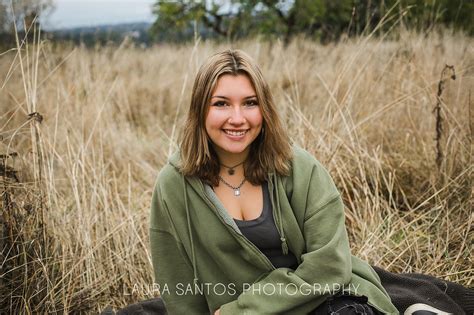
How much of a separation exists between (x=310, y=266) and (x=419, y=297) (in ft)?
2.15

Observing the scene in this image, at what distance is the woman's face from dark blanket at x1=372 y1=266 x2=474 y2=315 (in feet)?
3.17

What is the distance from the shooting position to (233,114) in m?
1.70

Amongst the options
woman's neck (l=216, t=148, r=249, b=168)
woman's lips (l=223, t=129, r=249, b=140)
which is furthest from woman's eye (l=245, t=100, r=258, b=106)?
woman's neck (l=216, t=148, r=249, b=168)

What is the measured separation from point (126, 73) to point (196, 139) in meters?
4.75

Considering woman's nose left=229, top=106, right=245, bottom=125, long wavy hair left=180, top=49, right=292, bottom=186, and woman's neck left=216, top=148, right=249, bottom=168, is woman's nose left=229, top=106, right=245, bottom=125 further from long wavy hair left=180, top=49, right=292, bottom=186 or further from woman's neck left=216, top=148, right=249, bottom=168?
woman's neck left=216, top=148, right=249, bottom=168

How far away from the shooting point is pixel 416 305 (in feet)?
6.60

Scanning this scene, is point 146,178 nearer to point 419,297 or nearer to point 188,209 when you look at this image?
point 188,209

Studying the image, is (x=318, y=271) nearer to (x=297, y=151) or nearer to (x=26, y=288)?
(x=297, y=151)

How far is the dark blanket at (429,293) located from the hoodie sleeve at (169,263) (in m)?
0.87

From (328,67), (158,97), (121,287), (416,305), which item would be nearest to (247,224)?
(416,305)

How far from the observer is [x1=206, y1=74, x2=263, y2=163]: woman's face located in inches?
66.7

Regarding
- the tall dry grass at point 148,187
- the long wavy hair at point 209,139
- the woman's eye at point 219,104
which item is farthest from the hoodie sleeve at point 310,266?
the tall dry grass at point 148,187

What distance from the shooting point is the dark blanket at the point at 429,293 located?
204cm

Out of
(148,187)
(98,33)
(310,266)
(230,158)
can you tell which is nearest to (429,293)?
(310,266)
